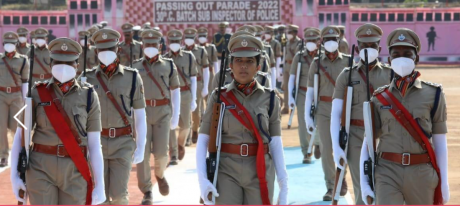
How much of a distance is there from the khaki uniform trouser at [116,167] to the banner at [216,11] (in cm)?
2593

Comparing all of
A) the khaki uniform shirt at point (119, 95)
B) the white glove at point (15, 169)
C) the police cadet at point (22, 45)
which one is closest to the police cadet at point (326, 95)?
the khaki uniform shirt at point (119, 95)

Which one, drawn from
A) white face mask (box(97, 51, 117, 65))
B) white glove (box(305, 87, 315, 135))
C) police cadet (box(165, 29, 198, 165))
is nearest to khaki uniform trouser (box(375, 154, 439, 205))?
white face mask (box(97, 51, 117, 65))

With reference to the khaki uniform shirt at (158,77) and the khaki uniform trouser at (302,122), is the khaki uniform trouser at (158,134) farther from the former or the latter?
the khaki uniform trouser at (302,122)

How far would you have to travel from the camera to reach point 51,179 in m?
7.16

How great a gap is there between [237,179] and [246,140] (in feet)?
0.94

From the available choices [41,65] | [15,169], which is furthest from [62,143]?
[41,65]

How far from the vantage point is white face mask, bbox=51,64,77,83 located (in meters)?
7.15

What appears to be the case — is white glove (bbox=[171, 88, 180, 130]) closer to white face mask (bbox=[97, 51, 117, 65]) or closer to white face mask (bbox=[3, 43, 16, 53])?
white face mask (bbox=[97, 51, 117, 65])

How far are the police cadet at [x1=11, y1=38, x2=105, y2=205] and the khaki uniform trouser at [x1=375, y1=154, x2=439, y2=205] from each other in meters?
2.09

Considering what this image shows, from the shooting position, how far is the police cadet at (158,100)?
1152 cm

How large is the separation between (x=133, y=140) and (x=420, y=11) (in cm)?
3060

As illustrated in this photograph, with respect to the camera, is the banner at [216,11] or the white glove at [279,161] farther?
the banner at [216,11]

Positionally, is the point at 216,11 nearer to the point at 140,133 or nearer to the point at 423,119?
the point at 140,133

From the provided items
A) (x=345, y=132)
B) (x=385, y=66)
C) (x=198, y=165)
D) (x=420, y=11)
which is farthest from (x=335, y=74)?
(x=420, y=11)
